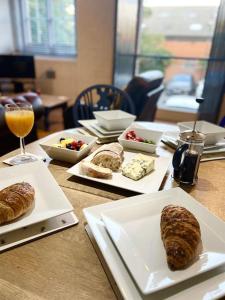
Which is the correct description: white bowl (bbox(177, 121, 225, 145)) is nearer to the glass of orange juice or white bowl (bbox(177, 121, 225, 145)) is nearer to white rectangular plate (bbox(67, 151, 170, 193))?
white rectangular plate (bbox(67, 151, 170, 193))

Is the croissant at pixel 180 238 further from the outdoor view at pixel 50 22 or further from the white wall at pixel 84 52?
the outdoor view at pixel 50 22

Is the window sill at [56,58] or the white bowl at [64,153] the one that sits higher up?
the window sill at [56,58]

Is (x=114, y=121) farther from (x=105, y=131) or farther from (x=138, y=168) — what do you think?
(x=138, y=168)

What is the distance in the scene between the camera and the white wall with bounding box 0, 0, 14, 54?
165 inches

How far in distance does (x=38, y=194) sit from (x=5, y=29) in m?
4.61

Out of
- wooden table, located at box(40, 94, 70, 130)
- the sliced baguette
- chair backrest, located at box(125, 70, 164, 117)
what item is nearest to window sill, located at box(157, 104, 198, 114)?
wooden table, located at box(40, 94, 70, 130)

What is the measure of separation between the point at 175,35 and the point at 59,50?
2151mm

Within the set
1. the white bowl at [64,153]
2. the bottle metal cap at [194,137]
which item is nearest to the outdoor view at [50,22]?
the white bowl at [64,153]

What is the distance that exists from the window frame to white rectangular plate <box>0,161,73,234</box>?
397cm

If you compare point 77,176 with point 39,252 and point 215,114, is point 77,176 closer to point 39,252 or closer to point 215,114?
point 39,252

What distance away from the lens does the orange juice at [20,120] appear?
100cm

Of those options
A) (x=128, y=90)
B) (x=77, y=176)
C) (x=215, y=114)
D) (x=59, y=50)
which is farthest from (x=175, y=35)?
(x=77, y=176)

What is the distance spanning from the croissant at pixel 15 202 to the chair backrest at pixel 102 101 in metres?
1.17

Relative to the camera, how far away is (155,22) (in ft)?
13.9
